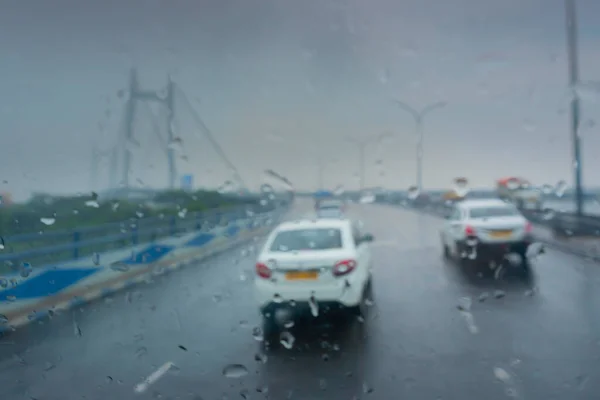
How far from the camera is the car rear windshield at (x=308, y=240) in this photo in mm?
9625

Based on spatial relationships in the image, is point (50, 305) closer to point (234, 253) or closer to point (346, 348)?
point (346, 348)

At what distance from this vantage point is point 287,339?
332 inches

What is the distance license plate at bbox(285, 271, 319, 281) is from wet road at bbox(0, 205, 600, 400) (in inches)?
27.3

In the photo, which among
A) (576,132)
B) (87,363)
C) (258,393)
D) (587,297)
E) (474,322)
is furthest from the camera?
(576,132)

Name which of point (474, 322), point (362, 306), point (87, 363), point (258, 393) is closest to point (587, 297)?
point (474, 322)

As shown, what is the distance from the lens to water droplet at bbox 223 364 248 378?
673cm

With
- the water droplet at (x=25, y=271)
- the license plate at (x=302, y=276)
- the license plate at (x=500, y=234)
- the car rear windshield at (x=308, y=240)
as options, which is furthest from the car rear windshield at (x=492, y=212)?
the water droplet at (x=25, y=271)

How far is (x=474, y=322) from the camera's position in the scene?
29.8ft

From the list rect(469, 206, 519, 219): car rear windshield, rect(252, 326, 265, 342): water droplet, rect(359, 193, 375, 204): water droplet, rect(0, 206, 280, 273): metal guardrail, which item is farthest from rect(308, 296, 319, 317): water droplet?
rect(359, 193, 375, 204): water droplet

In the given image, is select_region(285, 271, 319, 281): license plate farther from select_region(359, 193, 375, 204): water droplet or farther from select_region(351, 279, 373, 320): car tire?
select_region(359, 193, 375, 204): water droplet

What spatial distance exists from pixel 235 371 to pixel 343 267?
8.68ft

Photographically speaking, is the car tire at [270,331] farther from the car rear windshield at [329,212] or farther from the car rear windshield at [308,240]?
the car rear windshield at [329,212]

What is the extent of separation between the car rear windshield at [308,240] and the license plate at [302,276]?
0.64m

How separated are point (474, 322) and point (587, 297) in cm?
315
